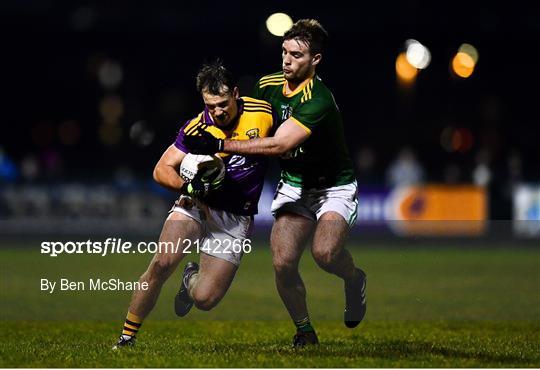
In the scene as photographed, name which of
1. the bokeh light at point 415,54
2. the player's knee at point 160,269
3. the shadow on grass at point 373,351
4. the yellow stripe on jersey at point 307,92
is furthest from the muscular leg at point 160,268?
the bokeh light at point 415,54

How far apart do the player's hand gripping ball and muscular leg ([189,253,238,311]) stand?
667 mm

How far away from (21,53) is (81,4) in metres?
4.03

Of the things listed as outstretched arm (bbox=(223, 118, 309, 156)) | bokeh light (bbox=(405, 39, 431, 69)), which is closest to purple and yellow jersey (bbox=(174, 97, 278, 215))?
outstretched arm (bbox=(223, 118, 309, 156))

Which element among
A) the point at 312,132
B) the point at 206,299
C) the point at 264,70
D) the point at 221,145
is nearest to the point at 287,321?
the point at 206,299

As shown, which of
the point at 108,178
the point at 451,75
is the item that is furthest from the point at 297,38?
the point at 451,75

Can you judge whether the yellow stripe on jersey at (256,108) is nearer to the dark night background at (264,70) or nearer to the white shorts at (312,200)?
the white shorts at (312,200)

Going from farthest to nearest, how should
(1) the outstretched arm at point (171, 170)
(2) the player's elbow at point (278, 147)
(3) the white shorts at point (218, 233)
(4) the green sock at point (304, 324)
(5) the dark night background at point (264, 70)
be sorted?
(5) the dark night background at point (264, 70)
(4) the green sock at point (304, 324)
(3) the white shorts at point (218, 233)
(1) the outstretched arm at point (171, 170)
(2) the player's elbow at point (278, 147)

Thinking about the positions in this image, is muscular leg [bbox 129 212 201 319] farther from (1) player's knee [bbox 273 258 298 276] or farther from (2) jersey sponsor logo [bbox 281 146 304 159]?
(2) jersey sponsor logo [bbox 281 146 304 159]

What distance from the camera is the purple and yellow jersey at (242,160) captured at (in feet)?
28.9

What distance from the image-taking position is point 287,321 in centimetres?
1204

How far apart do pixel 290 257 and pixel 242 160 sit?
3.00 feet

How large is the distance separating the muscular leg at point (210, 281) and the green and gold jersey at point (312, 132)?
3.30 ft

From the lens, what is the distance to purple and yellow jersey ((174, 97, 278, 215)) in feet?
28.9

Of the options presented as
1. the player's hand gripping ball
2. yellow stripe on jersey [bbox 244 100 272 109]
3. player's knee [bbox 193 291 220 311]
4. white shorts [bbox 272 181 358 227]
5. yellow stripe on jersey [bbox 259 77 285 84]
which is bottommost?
player's knee [bbox 193 291 220 311]
